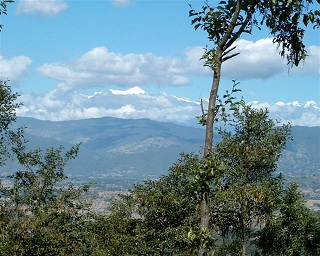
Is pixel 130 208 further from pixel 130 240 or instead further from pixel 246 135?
pixel 246 135

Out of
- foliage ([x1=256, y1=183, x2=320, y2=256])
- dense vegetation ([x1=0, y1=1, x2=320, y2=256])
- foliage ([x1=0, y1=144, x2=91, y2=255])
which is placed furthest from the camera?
foliage ([x1=256, y1=183, x2=320, y2=256])

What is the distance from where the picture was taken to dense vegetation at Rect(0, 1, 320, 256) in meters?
33.4

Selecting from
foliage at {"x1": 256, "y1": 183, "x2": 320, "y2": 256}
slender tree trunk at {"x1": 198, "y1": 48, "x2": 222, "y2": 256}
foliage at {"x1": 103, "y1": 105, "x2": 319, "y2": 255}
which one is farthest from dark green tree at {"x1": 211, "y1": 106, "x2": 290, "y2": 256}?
slender tree trunk at {"x1": 198, "y1": 48, "x2": 222, "y2": 256}

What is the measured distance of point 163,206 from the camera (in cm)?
4650

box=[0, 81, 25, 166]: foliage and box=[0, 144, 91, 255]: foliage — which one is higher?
box=[0, 81, 25, 166]: foliage

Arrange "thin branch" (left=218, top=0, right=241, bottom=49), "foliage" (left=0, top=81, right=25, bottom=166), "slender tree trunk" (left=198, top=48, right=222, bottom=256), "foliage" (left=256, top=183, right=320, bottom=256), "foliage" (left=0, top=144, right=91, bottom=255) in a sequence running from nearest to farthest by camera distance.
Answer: "slender tree trunk" (left=198, top=48, right=222, bottom=256) < "thin branch" (left=218, top=0, right=241, bottom=49) < "foliage" (left=0, top=144, right=91, bottom=255) < "foliage" (left=0, top=81, right=25, bottom=166) < "foliage" (left=256, top=183, right=320, bottom=256)

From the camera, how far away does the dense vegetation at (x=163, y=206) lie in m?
33.4

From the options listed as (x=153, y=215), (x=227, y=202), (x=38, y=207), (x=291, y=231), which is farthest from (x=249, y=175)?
(x=38, y=207)

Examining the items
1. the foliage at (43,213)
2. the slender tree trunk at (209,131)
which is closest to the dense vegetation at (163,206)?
the foliage at (43,213)

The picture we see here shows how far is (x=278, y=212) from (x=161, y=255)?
52.8 feet

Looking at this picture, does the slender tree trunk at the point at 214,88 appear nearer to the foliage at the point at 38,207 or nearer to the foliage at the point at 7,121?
the foliage at the point at 38,207

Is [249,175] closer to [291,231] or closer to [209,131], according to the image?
[291,231]

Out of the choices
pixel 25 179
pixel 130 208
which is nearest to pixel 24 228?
pixel 25 179

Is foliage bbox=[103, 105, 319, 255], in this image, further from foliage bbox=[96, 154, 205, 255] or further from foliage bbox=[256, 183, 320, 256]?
foliage bbox=[256, 183, 320, 256]
